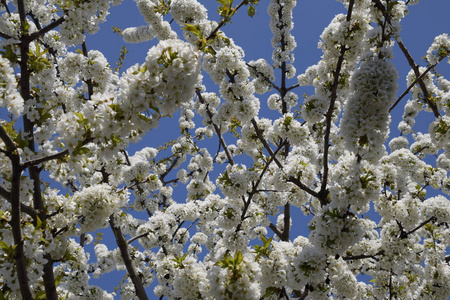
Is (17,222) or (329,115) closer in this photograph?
(17,222)

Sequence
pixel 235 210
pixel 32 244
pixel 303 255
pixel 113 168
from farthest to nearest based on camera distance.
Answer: pixel 113 168, pixel 235 210, pixel 303 255, pixel 32 244

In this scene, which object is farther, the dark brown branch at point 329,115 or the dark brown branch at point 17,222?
the dark brown branch at point 329,115

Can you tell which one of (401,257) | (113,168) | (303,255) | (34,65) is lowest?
(401,257)

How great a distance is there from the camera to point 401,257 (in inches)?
203

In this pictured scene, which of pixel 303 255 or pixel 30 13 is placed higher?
pixel 30 13

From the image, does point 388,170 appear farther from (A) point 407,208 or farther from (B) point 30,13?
(B) point 30,13

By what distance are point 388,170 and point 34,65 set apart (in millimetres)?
5306

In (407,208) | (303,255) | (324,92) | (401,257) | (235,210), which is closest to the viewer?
(303,255)

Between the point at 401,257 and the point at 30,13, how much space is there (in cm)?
776

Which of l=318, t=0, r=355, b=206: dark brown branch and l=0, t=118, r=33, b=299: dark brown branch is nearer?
l=0, t=118, r=33, b=299: dark brown branch

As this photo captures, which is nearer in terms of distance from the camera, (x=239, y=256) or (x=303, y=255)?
(x=239, y=256)

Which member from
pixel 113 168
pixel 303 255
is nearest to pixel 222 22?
pixel 303 255

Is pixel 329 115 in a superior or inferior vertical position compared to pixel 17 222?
superior

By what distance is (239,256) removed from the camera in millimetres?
3359
